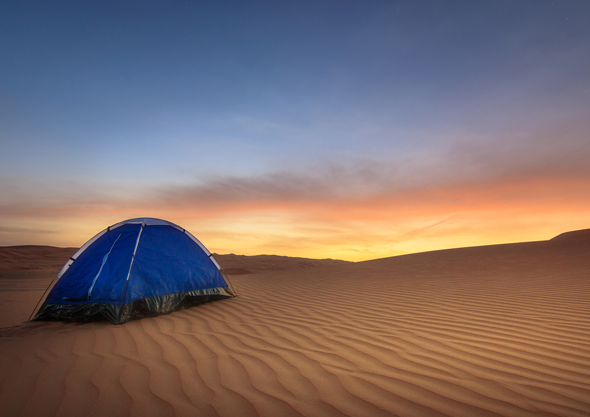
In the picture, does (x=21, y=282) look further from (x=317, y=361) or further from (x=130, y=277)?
(x=317, y=361)

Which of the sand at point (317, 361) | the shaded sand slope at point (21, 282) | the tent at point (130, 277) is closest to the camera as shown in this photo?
the sand at point (317, 361)

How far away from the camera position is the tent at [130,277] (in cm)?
488

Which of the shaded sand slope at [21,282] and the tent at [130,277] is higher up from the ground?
the tent at [130,277]

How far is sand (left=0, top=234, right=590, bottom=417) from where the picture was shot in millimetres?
2213

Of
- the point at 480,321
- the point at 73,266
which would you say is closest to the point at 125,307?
the point at 73,266

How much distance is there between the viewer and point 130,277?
198 inches

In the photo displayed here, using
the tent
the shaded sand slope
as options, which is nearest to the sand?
the tent

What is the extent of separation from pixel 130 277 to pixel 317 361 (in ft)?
11.9

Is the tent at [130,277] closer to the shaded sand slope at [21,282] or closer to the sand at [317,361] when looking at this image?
the sand at [317,361]

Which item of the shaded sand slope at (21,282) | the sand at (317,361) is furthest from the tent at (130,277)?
the shaded sand slope at (21,282)

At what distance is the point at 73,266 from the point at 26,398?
140 inches

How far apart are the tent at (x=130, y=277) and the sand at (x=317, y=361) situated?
28 cm

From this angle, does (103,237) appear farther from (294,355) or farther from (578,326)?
(578,326)

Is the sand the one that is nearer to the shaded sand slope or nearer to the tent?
the tent
